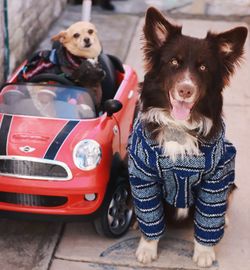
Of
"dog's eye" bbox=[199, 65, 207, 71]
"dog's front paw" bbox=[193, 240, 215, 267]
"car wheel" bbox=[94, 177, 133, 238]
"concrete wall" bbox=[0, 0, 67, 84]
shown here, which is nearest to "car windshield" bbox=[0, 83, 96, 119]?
"car wheel" bbox=[94, 177, 133, 238]

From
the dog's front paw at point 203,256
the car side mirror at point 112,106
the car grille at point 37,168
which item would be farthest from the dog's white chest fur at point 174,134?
the dog's front paw at point 203,256

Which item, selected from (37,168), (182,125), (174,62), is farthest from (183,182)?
(37,168)

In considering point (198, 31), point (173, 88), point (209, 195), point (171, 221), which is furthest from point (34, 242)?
point (198, 31)

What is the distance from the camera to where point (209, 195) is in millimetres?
3439

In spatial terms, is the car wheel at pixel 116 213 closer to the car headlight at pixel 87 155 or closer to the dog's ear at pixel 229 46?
the car headlight at pixel 87 155

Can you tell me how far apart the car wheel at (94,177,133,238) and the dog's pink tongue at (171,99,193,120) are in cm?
74

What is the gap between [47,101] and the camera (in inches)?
148

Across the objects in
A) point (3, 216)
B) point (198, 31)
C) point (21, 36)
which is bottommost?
point (198, 31)

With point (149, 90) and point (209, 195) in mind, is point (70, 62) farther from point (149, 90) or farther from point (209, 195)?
point (209, 195)

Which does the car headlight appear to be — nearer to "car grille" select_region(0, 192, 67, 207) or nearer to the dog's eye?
"car grille" select_region(0, 192, 67, 207)

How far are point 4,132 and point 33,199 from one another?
41 cm

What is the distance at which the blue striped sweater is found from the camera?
3.32 metres

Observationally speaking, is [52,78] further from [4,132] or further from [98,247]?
[98,247]

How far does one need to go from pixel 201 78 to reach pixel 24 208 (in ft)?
4.01
